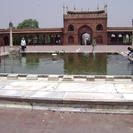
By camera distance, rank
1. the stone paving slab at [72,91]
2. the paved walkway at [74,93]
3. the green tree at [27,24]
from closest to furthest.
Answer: the paved walkway at [74,93] < the stone paving slab at [72,91] < the green tree at [27,24]

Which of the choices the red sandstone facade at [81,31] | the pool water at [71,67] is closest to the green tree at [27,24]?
the red sandstone facade at [81,31]

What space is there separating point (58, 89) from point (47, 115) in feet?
4.60

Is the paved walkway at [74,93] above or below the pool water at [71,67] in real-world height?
below

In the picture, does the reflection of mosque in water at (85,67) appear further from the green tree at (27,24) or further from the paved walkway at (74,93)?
the green tree at (27,24)

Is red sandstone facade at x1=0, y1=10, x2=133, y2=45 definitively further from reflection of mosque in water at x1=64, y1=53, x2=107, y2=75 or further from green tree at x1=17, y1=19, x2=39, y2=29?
green tree at x1=17, y1=19, x2=39, y2=29

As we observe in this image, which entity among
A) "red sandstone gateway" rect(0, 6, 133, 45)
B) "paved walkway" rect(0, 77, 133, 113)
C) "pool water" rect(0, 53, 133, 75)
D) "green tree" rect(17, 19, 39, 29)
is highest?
"green tree" rect(17, 19, 39, 29)

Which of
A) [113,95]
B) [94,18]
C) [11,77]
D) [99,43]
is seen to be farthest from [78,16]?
[113,95]

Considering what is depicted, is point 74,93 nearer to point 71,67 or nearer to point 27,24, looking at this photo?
point 71,67

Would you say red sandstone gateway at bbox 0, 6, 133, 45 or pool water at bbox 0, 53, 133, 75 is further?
red sandstone gateway at bbox 0, 6, 133, 45

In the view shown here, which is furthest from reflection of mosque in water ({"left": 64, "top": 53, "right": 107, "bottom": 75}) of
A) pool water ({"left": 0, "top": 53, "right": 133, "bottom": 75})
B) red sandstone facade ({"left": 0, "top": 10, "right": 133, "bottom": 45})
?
red sandstone facade ({"left": 0, "top": 10, "right": 133, "bottom": 45})

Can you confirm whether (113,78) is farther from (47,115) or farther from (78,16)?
(78,16)

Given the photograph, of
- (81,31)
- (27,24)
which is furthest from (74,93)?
(27,24)

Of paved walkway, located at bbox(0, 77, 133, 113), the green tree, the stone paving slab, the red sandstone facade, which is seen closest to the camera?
paved walkway, located at bbox(0, 77, 133, 113)

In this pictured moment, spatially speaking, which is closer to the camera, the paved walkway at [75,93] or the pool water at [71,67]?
the paved walkway at [75,93]
